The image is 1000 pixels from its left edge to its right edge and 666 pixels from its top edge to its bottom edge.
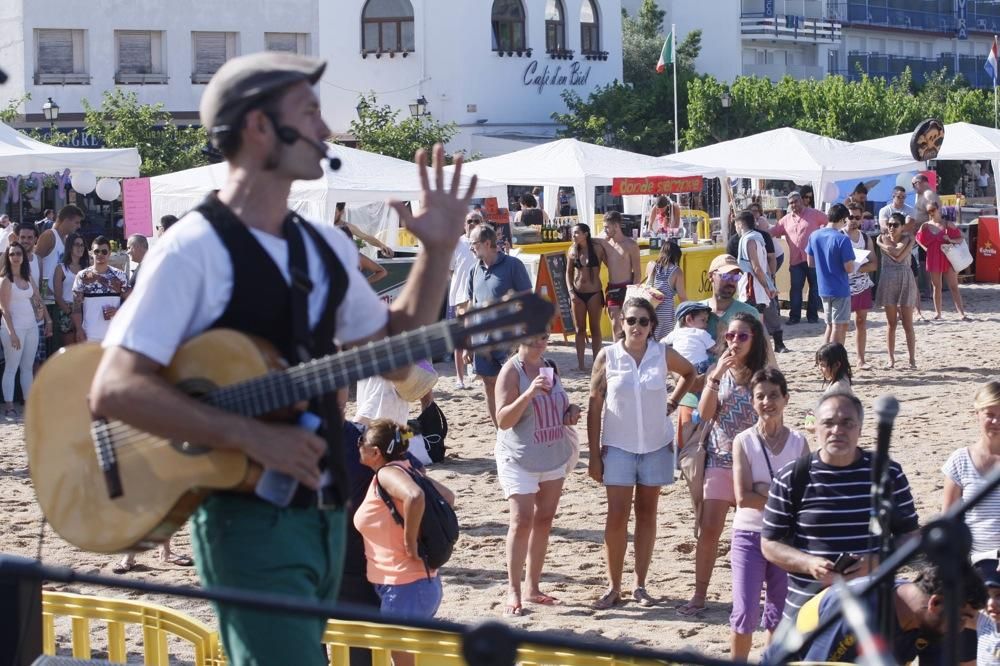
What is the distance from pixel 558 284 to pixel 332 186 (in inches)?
117

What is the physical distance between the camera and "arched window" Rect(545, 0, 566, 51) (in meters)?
48.7

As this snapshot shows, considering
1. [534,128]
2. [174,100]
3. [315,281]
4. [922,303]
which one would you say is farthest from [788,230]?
[534,128]

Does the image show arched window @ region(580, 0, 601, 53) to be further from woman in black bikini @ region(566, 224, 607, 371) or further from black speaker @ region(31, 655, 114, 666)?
black speaker @ region(31, 655, 114, 666)

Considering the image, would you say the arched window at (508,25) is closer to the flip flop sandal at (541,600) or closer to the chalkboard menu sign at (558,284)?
the chalkboard menu sign at (558,284)

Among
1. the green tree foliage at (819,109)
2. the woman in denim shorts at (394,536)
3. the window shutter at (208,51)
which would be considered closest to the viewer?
the woman in denim shorts at (394,536)

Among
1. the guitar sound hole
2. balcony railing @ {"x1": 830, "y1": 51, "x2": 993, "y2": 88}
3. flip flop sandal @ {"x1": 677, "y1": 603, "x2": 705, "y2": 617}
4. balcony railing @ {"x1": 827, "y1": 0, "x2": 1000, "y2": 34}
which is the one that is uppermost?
balcony railing @ {"x1": 827, "y1": 0, "x2": 1000, "y2": 34}

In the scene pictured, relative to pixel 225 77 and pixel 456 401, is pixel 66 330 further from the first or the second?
pixel 225 77

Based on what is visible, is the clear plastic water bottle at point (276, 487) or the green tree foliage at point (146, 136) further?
the green tree foliage at point (146, 136)

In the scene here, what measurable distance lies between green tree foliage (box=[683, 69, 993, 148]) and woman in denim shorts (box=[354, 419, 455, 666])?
40359mm

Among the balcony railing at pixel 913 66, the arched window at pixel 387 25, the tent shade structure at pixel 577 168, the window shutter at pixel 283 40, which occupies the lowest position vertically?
the tent shade structure at pixel 577 168

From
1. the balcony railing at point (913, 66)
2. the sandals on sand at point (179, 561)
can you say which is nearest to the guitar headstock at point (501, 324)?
the sandals on sand at point (179, 561)

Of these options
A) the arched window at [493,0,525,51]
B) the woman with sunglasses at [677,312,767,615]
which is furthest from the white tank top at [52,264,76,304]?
the arched window at [493,0,525,51]

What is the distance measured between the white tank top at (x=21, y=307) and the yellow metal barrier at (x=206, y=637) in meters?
8.35

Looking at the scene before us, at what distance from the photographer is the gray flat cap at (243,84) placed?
2.82 metres
